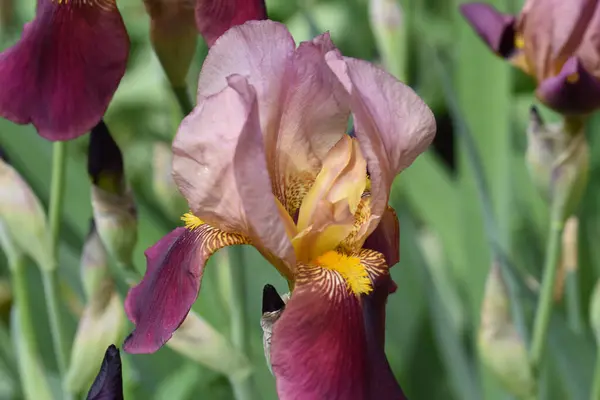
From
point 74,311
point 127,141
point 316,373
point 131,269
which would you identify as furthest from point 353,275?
point 127,141

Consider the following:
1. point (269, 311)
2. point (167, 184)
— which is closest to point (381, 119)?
point (269, 311)

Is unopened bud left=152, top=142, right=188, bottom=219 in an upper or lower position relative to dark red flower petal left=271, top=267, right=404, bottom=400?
lower

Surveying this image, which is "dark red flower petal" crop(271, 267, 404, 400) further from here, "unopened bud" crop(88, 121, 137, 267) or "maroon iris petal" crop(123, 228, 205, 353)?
"unopened bud" crop(88, 121, 137, 267)

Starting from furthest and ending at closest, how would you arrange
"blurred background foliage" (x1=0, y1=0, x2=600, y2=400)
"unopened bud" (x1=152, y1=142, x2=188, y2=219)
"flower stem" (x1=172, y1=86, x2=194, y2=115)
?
"unopened bud" (x1=152, y1=142, x2=188, y2=219), "blurred background foliage" (x1=0, y1=0, x2=600, y2=400), "flower stem" (x1=172, y1=86, x2=194, y2=115)

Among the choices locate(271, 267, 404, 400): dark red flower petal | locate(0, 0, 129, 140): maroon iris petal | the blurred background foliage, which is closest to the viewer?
locate(271, 267, 404, 400): dark red flower petal

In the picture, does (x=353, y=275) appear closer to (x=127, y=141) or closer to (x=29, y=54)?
(x=29, y=54)

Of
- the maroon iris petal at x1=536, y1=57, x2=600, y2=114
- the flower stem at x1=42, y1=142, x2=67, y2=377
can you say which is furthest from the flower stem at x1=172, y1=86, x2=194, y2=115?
the maroon iris petal at x1=536, y1=57, x2=600, y2=114

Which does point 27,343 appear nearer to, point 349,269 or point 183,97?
point 183,97
